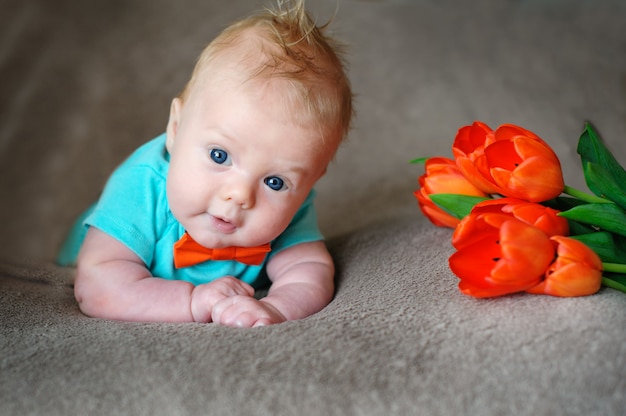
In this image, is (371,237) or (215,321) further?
(371,237)

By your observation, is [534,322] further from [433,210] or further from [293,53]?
[293,53]

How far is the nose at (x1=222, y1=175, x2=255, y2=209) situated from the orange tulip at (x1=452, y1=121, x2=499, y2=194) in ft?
0.95

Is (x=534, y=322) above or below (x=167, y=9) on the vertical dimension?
below

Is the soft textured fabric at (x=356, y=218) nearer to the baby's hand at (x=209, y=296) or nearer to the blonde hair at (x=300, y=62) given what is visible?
the baby's hand at (x=209, y=296)

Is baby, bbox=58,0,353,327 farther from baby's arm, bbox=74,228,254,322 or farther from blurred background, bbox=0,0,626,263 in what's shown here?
blurred background, bbox=0,0,626,263

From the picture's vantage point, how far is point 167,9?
6.28ft

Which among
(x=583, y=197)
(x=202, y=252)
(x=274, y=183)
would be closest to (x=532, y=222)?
(x=583, y=197)

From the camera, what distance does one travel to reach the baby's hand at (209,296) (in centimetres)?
104

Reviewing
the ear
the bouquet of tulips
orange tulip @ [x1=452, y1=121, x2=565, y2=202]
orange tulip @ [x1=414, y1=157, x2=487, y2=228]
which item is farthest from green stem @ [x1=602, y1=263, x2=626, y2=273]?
the ear

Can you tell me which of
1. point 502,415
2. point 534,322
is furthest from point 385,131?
point 502,415

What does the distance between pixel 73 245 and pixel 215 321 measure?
61 cm

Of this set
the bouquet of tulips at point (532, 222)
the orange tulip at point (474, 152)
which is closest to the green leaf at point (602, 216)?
the bouquet of tulips at point (532, 222)

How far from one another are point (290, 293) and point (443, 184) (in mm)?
276

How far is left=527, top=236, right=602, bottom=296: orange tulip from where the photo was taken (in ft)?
2.77
